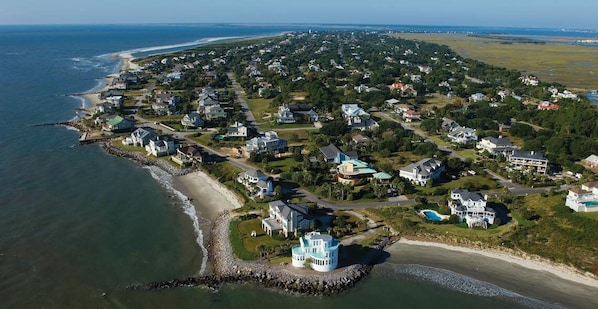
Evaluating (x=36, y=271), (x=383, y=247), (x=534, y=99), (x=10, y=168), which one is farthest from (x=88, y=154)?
(x=534, y=99)

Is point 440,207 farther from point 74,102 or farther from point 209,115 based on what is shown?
point 74,102

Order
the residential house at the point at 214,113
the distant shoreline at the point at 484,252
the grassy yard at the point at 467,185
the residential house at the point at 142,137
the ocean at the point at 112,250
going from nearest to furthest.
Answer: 1. the ocean at the point at 112,250
2. the distant shoreline at the point at 484,252
3. the grassy yard at the point at 467,185
4. the residential house at the point at 142,137
5. the residential house at the point at 214,113

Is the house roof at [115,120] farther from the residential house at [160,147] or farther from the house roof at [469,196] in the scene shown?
the house roof at [469,196]

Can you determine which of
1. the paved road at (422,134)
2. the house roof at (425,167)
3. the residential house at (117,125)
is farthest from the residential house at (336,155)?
the residential house at (117,125)

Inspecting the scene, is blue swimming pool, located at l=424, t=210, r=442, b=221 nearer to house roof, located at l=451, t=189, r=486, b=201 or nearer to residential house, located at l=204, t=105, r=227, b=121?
house roof, located at l=451, t=189, r=486, b=201

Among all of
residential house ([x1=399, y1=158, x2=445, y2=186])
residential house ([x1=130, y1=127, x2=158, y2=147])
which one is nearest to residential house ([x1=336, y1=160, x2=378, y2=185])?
residential house ([x1=399, y1=158, x2=445, y2=186])

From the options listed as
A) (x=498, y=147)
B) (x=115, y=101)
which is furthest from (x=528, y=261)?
(x=115, y=101)
